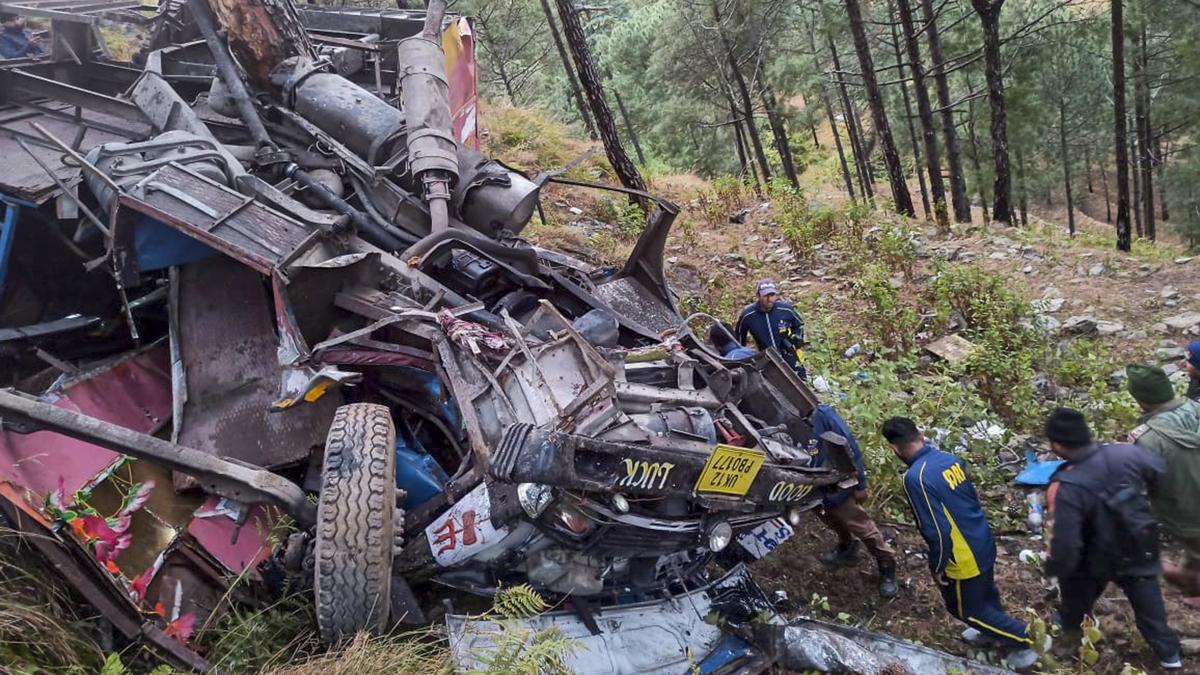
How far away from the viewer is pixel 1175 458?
149 inches

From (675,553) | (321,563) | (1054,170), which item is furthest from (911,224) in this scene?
(1054,170)

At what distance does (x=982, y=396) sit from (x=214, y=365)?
5284 mm

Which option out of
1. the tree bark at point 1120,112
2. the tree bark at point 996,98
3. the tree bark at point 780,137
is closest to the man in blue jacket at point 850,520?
the tree bark at point 996,98

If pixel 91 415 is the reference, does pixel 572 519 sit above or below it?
below

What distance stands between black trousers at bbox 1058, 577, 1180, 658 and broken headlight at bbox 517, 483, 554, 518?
2388mm

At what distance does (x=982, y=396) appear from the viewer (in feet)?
19.9

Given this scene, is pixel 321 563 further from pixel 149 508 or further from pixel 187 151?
pixel 187 151

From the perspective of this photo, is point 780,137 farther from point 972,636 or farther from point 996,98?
point 972,636

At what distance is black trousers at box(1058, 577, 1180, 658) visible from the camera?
11.9 feet

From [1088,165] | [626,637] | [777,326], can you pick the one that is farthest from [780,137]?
[626,637]

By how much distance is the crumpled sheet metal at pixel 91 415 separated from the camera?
12.1 ft

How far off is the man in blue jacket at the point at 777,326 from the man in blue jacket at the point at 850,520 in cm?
115

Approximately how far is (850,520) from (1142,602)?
4.40 ft

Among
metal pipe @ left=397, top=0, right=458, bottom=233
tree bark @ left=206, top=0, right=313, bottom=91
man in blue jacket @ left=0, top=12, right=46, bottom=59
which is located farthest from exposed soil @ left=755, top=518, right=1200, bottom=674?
man in blue jacket @ left=0, top=12, right=46, bottom=59
